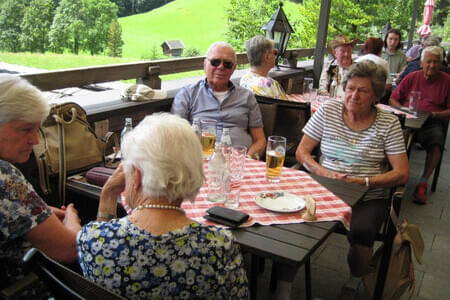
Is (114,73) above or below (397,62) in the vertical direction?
below

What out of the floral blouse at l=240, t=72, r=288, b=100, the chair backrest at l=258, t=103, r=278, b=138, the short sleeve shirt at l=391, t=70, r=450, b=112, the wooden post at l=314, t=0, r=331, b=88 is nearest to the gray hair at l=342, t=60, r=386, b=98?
the chair backrest at l=258, t=103, r=278, b=138

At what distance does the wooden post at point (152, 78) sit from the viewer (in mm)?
3241

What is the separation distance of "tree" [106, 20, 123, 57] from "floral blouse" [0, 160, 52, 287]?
226 cm

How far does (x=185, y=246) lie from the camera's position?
1024 millimetres

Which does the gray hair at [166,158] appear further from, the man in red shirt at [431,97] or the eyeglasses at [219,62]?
the man in red shirt at [431,97]

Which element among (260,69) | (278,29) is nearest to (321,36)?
(278,29)

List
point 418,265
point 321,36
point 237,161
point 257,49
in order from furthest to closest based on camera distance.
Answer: point 321,36
point 257,49
point 418,265
point 237,161

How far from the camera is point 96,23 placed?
323cm

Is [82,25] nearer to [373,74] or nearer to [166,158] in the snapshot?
[373,74]

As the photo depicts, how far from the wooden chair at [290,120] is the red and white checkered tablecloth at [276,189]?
1.06m

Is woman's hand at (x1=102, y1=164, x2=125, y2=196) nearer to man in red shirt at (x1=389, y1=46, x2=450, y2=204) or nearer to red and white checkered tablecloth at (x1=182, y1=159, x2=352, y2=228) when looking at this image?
red and white checkered tablecloth at (x1=182, y1=159, x2=352, y2=228)

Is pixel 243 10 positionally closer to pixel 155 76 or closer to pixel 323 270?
pixel 155 76

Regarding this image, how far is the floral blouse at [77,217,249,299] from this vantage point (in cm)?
101

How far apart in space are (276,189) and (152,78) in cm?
182
